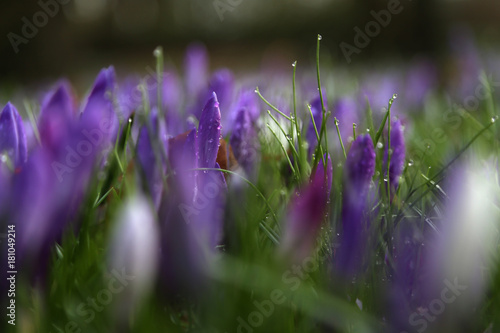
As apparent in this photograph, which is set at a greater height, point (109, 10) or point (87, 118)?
point (109, 10)

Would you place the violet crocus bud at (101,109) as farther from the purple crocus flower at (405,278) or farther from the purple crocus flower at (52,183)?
the purple crocus flower at (405,278)

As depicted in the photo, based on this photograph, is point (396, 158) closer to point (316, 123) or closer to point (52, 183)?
point (316, 123)

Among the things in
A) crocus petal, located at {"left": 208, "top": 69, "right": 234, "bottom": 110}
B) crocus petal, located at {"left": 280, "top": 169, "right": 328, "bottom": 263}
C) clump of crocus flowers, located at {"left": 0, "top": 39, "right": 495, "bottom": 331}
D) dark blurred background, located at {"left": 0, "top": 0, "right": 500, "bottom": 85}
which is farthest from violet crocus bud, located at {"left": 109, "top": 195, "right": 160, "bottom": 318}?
dark blurred background, located at {"left": 0, "top": 0, "right": 500, "bottom": 85}

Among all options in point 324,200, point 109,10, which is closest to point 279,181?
point 324,200

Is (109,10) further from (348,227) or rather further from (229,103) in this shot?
(348,227)

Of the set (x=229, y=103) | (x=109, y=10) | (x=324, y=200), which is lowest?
(x=324, y=200)

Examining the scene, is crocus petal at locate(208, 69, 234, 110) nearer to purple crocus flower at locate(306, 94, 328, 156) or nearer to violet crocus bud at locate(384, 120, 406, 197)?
purple crocus flower at locate(306, 94, 328, 156)
